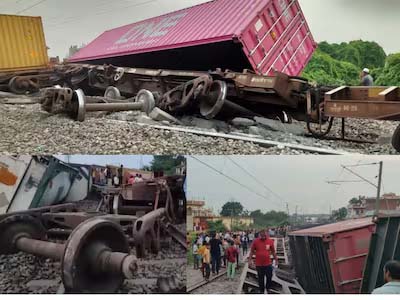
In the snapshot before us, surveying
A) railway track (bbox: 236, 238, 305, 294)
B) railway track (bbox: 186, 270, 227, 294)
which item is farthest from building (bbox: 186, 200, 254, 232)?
railway track (bbox: 186, 270, 227, 294)

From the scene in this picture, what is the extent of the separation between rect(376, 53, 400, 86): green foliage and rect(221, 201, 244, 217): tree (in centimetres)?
207

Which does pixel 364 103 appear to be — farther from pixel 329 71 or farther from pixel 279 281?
pixel 279 281

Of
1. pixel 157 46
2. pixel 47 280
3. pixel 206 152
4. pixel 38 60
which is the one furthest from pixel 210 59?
pixel 47 280

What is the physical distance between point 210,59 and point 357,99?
5.49 feet

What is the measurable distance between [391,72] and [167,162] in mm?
2618

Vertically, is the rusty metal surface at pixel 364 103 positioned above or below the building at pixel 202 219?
above

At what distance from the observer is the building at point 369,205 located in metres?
5.31

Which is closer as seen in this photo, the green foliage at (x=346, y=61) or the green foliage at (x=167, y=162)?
the green foliage at (x=167, y=162)

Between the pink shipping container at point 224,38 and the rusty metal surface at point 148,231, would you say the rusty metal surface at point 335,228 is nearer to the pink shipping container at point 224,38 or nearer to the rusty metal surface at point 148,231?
the rusty metal surface at point 148,231

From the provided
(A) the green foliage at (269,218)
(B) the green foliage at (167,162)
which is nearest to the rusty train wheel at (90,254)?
(B) the green foliage at (167,162)

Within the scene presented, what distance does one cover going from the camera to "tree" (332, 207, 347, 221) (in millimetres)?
5395

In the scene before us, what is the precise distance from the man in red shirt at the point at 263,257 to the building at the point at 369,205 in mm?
851

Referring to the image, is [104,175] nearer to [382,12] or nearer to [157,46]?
[157,46]

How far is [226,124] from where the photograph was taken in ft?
19.4
